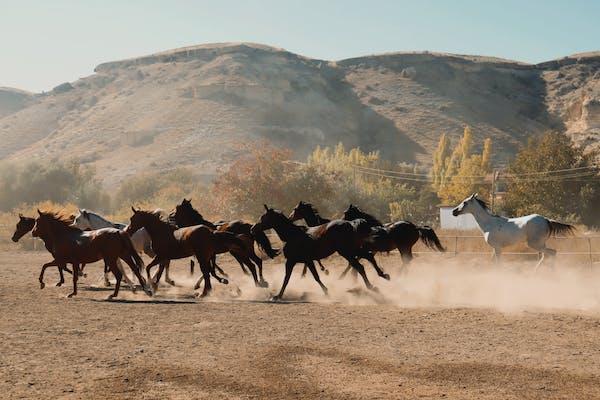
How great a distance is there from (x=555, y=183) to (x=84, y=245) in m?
38.6

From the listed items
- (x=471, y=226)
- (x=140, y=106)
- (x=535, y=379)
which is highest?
(x=140, y=106)

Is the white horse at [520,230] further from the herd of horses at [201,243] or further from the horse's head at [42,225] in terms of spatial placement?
the horse's head at [42,225]

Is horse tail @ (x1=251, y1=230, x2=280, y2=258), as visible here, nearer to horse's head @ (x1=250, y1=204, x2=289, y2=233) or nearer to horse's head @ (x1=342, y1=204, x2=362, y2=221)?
horse's head @ (x1=250, y1=204, x2=289, y2=233)

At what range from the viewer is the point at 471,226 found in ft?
184

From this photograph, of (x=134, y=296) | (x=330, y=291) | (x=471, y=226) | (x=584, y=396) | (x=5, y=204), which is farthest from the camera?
(x=5, y=204)

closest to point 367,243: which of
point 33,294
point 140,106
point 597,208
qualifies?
point 33,294

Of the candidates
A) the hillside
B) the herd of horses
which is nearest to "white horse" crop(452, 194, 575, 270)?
the herd of horses

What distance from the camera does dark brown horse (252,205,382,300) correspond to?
15305mm

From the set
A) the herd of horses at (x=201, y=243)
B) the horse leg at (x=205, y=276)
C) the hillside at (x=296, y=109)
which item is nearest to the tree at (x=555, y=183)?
the herd of horses at (x=201, y=243)

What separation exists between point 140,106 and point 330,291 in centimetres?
14781

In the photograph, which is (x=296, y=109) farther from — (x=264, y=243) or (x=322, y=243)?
(x=322, y=243)

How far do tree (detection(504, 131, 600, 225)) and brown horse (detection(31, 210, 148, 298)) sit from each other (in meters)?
36.0

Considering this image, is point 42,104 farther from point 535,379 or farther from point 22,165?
point 535,379

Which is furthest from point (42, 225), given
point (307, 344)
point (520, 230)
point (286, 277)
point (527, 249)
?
point (527, 249)
